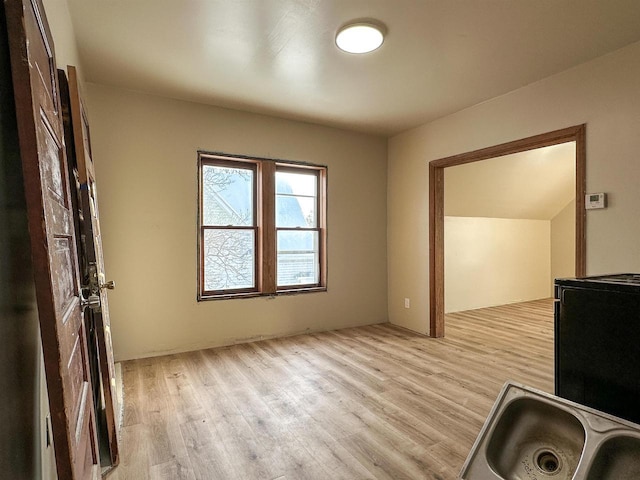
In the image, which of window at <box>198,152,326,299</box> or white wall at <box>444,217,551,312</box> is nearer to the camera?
window at <box>198,152,326,299</box>

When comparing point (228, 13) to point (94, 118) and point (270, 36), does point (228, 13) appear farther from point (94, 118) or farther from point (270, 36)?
point (94, 118)

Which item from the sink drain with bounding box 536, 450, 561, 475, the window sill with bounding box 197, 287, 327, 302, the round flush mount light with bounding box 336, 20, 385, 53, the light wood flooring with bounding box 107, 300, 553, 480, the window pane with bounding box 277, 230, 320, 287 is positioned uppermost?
the round flush mount light with bounding box 336, 20, 385, 53

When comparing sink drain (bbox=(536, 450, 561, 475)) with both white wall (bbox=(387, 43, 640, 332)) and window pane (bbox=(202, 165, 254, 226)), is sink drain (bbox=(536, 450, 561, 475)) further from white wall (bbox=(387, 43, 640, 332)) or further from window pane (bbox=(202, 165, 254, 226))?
window pane (bbox=(202, 165, 254, 226))

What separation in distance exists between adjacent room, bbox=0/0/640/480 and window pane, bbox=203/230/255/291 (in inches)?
1.0

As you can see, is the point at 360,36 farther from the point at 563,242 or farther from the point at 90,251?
the point at 563,242

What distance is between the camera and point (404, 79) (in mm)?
3055

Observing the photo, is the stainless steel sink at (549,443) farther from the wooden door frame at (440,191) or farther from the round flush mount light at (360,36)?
the wooden door frame at (440,191)

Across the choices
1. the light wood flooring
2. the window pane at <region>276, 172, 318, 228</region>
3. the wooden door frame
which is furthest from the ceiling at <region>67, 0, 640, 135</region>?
the light wood flooring

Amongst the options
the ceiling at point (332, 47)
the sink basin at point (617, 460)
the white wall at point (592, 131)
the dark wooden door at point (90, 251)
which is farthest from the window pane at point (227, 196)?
the sink basin at point (617, 460)

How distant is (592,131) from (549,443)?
2578 mm

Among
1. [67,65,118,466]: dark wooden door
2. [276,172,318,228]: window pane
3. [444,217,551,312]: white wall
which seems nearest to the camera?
[67,65,118,466]: dark wooden door

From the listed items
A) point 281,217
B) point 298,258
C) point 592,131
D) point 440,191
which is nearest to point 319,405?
point 298,258

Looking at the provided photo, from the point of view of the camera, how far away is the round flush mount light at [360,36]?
7.42 ft

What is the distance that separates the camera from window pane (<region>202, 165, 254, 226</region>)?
3769 mm
